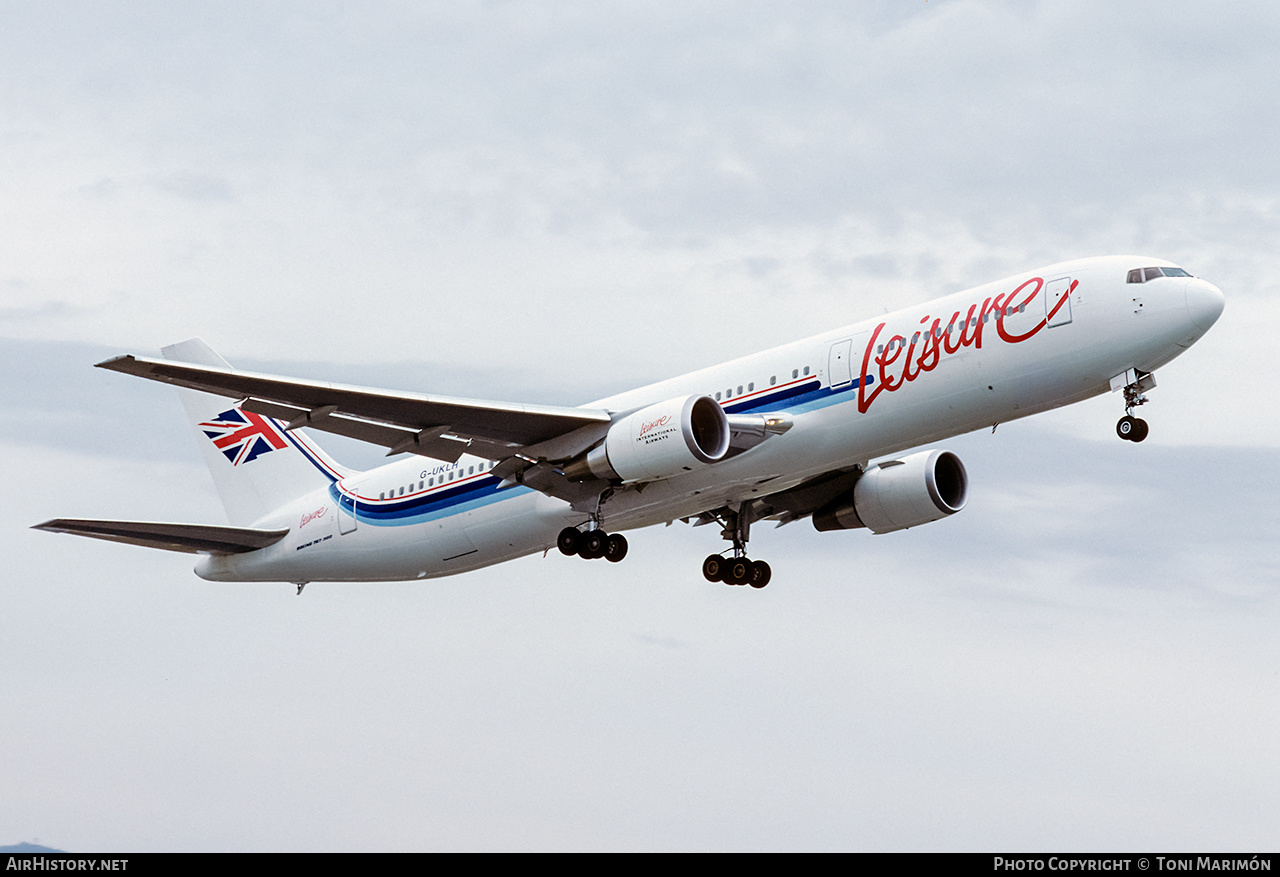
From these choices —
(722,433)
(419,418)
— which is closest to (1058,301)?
(722,433)

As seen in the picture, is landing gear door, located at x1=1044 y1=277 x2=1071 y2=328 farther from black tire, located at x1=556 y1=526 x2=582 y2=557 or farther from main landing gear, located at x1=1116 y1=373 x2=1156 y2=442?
black tire, located at x1=556 y1=526 x2=582 y2=557

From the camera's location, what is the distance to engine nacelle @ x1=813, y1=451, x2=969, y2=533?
34344 millimetres

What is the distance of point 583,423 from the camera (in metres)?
30.6

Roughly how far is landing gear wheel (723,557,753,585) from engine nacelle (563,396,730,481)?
6337 mm

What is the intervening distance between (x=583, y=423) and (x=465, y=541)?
5117 millimetres

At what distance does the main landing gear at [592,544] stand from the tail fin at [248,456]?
9332mm

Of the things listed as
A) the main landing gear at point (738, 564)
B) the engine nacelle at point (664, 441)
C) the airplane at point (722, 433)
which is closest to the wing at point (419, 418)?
the airplane at point (722, 433)

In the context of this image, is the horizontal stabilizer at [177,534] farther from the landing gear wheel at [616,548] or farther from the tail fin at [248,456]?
the landing gear wheel at [616,548]

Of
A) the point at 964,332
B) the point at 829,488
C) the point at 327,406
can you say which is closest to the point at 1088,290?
the point at 964,332

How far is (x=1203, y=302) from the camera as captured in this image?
2673cm

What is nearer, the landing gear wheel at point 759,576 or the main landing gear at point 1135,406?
the main landing gear at point 1135,406

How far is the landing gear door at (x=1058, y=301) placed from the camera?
89.8 ft

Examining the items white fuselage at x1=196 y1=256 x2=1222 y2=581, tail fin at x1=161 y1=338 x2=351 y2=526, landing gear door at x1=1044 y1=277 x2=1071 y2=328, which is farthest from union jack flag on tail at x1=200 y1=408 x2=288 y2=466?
landing gear door at x1=1044 y1=277 x2=1071 y2=328
